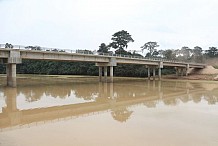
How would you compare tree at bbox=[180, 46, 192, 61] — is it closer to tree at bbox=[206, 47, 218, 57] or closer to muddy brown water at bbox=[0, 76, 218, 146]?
tree at bbox=[206, 47, 218, 57]

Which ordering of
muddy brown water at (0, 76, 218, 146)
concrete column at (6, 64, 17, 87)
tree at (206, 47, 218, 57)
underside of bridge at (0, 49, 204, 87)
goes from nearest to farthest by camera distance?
muddy brown water at (0, 76, 218, 146), underside of bridge at (0, 49, 204, 87), concrete column at (6, 64, 17, 87), tree at (206, 47, 218, 57)

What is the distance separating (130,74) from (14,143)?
7083 cm

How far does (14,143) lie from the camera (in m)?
11.1

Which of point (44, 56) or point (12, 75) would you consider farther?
point (44, 56)

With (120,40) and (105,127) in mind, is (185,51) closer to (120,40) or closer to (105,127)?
(120,40)

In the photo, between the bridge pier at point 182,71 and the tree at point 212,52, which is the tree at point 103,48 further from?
the tree at point 212,52

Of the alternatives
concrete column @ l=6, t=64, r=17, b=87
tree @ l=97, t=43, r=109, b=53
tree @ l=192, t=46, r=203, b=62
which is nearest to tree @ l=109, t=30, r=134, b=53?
tree @ l=97, t=43, r=109, b=53

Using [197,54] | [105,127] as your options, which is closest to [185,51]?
[197,54]

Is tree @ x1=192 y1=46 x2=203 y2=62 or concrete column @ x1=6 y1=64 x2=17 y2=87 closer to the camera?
concrete column @ x1=6 y1=64 x2=17 y2=87

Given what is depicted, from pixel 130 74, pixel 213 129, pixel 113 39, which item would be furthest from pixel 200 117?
pixel 113 39

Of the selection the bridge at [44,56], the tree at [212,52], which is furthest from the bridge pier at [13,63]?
the tree at [212,52]

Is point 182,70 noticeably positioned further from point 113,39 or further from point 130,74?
point 113,39

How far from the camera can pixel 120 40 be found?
315 feet

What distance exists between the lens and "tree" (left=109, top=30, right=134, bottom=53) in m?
95.9
